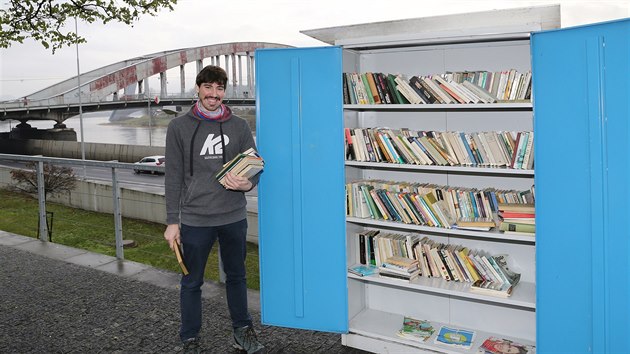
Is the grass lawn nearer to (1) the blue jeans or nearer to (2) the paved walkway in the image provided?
(2) the paved walkway

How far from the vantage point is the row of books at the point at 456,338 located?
2.72 m

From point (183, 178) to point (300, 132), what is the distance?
2.20 ft

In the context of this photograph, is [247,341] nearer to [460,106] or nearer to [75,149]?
[460,106]

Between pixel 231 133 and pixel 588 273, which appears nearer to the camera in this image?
pixel 588 273

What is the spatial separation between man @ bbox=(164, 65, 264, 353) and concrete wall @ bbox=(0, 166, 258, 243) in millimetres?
15930

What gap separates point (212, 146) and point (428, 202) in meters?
1.17

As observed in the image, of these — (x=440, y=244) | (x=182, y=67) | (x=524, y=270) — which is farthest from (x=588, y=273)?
(x=182, y=67)

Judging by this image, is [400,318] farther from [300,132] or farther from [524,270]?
[300,132]

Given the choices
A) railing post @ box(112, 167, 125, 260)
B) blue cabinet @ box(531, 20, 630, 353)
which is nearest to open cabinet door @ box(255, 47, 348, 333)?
blue cabinet @ box(531, 20, 630, 353)

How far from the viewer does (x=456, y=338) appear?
2.86 meters

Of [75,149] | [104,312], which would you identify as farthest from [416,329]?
[75,149]

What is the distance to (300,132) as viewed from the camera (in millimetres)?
2859

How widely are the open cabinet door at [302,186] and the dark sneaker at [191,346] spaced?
49 cm

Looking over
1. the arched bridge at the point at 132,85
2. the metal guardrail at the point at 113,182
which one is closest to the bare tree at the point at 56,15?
the metal guardrail at the point at 113,182
